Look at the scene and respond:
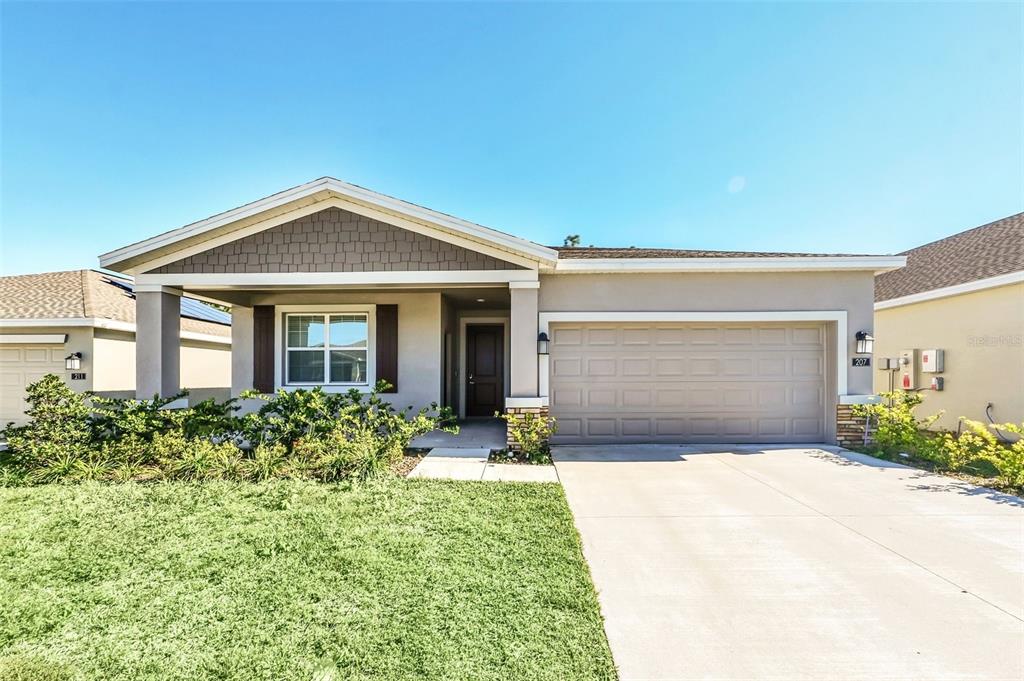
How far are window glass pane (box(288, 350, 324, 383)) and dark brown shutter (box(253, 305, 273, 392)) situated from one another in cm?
40

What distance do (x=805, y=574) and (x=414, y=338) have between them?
25.5 feet

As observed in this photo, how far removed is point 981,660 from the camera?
2.43 meters

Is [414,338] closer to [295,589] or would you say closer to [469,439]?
[469,439]

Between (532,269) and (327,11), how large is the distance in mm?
6818

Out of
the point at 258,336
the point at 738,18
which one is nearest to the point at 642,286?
the point at 738,18

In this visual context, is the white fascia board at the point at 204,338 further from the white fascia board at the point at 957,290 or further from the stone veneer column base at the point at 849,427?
the white fascia board at the point at 957,290

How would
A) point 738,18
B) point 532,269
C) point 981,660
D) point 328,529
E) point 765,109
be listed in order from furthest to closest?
point 765,109
point 738,18
point 532,269
point 328,529
point 981,660

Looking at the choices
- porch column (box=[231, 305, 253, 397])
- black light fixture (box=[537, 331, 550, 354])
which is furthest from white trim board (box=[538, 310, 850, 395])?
porch column (box=[231, 305, 253, 397])

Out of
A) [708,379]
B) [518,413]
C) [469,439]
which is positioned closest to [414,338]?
[469,439]

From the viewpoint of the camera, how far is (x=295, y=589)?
10.0 ft

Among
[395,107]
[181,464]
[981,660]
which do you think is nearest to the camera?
[981,660]

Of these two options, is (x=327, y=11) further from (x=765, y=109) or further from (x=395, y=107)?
(x=765, y=109)

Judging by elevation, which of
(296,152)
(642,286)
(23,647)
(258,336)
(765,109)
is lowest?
(23,647)

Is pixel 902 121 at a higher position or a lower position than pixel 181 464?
higher
